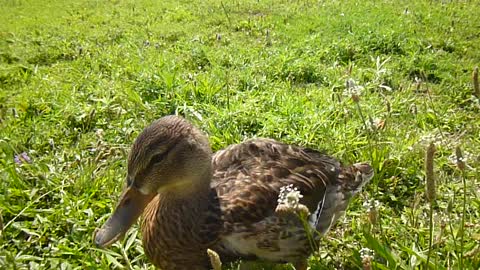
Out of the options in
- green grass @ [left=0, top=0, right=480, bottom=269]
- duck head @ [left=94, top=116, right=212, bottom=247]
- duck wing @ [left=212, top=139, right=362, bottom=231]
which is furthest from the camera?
green grass @ [left=0, top=0, right=480, bottom=269]

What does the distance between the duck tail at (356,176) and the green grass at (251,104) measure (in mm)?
189

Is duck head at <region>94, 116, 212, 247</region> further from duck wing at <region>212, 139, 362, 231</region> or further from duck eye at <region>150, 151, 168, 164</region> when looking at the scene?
duck wing at <region>212, 139, 362, 231</region>

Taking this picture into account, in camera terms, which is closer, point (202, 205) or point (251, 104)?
point (202, 205)

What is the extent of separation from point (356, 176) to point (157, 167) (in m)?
1.17

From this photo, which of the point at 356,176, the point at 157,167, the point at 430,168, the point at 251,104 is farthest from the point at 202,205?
the point at 251,104

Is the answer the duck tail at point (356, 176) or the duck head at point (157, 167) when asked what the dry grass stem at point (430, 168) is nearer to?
the duck head at point (157, 167)

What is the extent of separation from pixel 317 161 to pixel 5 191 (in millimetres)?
1814

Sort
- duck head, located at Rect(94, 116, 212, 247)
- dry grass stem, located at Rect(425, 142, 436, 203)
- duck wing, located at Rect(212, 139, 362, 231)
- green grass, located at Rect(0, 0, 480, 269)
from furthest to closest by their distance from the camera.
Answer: green grass, located at Rect(0, 0, 480, 269)
duck wing, located at Rect(212, 139, 362, 231)
duck head, located at Rect(94, 116, 212, 247)
dry grass stem, located at Rect(425, 142, 436, 203)

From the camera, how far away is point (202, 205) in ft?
7.79

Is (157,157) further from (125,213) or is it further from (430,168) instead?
(430,168)

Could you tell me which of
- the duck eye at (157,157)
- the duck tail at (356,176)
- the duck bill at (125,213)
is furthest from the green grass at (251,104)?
the duck eye at (157,157)

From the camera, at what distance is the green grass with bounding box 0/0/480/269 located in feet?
8.98

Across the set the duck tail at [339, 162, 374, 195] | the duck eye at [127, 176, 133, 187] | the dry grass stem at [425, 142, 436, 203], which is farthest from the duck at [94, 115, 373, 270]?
the dry grass stem at [425, 142, 436, 203]

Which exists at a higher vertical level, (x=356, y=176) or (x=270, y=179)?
(x=270, y=179)
